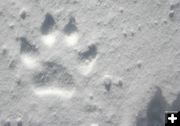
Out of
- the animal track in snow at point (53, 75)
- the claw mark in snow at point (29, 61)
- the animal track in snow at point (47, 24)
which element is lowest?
the animal track in snow at point (53, 75)

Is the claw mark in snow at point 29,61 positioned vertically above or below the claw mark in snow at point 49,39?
below

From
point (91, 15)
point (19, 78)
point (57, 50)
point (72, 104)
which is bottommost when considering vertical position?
point (72, 104)

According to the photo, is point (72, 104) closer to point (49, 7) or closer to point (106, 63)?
point (106, 63)

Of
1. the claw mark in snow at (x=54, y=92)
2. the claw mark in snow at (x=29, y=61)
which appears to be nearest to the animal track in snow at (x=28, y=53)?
the claw mark in snow at (x=29, y=61)

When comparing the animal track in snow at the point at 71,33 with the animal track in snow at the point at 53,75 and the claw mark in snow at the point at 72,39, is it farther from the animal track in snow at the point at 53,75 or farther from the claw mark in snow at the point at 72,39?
the animal track in snow at the point at 53,75

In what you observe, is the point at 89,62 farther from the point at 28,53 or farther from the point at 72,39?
the point at 28,53

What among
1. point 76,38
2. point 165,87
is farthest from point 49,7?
point 165,87

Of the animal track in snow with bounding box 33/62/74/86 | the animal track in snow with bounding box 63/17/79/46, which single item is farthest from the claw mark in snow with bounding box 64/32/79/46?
the animal track in snow with bounding box 33/62/74/86

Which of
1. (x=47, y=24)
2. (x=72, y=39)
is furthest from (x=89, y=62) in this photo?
(x=47, y=24)
